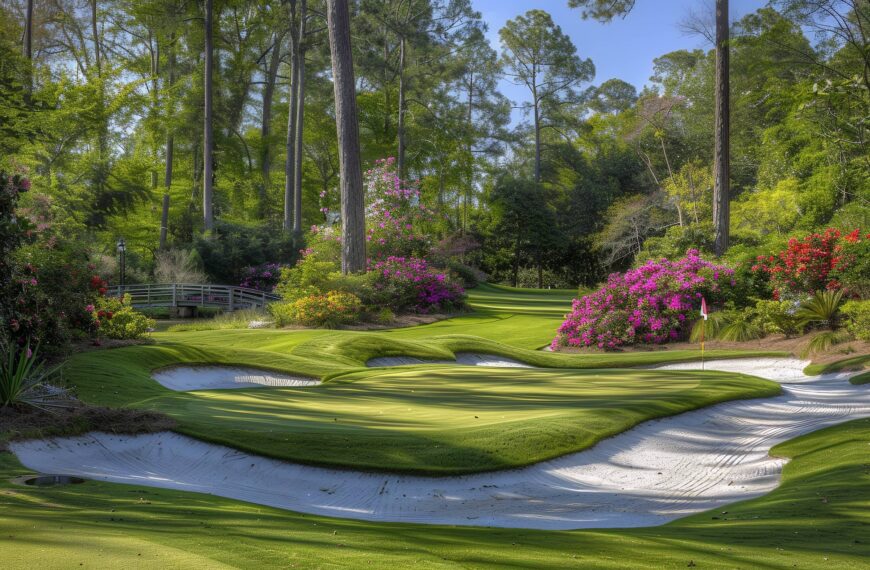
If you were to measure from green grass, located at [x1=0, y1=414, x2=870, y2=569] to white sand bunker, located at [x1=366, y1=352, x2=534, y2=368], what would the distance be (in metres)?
9.42

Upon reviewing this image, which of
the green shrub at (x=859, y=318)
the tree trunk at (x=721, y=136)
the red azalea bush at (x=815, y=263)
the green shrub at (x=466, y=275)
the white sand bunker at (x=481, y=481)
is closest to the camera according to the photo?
the white sand bunker at (x=481, y=481)

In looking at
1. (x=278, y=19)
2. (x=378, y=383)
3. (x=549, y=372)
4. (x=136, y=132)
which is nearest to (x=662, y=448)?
(x=378, y=383)

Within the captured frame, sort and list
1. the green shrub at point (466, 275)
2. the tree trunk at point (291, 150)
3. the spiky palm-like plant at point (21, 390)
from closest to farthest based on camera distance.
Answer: the spiky palm-like plant at point (21, 390) < the tree trunk at point (291, 150) < the green shrub at point (466, 275)

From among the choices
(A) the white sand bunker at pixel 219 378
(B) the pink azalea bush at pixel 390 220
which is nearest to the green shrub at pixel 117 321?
(A) the white sand bunker at pixel 219 378

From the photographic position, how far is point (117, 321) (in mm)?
13930

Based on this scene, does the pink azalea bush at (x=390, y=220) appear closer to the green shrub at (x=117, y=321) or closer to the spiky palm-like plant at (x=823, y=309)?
the green shrub at (x=117, y=321)

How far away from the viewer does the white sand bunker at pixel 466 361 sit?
15.3 m

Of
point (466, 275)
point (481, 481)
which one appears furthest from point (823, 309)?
point (466, 275)

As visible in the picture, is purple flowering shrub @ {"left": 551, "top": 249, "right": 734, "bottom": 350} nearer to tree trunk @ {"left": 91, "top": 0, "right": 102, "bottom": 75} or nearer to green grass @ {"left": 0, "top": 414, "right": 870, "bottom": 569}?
green grass @ {"left": 0, "top": 414, "right": 870, "bottom": 569}

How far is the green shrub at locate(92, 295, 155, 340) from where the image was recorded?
13.4 meters

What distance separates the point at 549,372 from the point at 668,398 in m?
4.07

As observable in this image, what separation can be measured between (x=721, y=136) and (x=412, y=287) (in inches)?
415

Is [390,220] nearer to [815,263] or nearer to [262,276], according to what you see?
[262,276]

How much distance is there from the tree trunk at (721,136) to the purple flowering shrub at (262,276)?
17964mm
